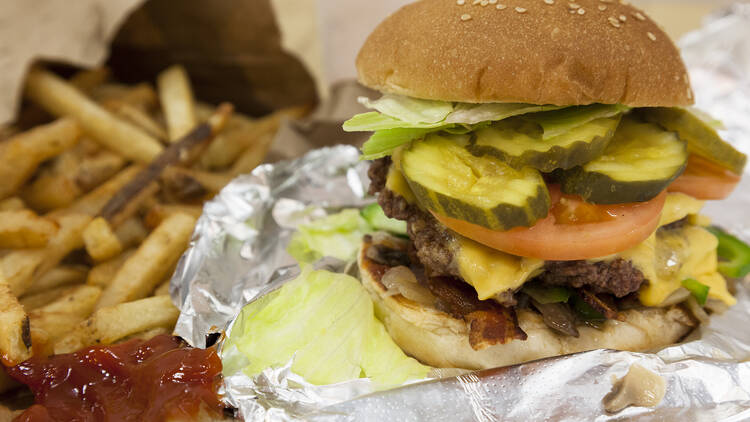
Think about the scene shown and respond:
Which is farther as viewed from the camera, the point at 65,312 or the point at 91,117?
the point at 91,117

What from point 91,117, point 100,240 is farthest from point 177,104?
point 100,240

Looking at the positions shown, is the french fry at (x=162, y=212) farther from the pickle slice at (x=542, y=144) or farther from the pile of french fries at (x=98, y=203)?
the pickle slice at (x=542, y=144)

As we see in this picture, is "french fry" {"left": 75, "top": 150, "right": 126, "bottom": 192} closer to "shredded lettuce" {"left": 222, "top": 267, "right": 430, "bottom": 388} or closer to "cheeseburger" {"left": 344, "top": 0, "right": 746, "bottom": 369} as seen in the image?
"shredded lettuce" {"left": 222, "top": 267, "right": 430, "bottom": 388}

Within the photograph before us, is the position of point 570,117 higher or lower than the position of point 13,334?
higher

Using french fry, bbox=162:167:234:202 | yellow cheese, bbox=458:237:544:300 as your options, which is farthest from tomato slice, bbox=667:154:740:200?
french fry, bbox=162:167:234:202

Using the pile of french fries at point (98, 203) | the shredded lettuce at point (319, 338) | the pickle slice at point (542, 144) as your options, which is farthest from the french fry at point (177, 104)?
the pickle slice at point (542, 144)

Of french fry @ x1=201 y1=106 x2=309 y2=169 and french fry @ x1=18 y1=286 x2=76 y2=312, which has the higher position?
french fry @ x1=201 y1=106 x2=309 y2=169

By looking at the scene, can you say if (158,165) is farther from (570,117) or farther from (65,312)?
(570,117)

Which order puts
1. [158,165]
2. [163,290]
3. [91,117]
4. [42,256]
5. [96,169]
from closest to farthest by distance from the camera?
1. [42,256]
2. [163,290]
3. [158,165]
4. [96,169]
5. [91,117]
